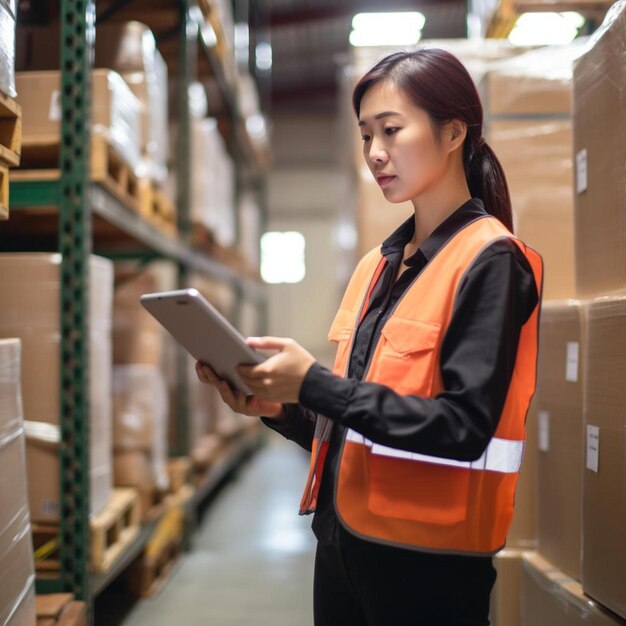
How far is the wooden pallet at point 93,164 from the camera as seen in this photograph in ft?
9.23

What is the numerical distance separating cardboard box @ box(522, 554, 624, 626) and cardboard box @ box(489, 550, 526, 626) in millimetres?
222

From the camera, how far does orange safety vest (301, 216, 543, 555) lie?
54.8 inches

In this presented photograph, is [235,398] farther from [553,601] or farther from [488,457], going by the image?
[553,601]

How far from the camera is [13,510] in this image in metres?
2.05

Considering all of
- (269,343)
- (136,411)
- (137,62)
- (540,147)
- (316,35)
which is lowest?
(136,411)

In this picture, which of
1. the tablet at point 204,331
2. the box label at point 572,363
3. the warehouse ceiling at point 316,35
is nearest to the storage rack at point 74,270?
the tablet at point 204,331

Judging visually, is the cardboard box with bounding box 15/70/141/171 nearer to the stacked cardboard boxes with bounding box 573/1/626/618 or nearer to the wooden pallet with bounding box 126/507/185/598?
the stacked cardboard boxes with bounding box 573/1/626/618

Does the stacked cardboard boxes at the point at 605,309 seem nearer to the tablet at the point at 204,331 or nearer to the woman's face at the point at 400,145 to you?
the woman's face at the point at 400,145

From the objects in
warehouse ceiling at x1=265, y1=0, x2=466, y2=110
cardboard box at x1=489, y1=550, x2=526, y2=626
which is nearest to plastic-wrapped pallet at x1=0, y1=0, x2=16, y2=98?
cardboard box at x1=489, y1=550, x2=526, y2=626

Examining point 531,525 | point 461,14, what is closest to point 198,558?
point 531,525

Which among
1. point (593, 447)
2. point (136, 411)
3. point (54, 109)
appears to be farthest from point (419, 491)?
point (136, 411)

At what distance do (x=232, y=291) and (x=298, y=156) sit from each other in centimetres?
529

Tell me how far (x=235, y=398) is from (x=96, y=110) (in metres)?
1.98

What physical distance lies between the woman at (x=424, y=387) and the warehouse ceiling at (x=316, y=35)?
6873 millimetres
